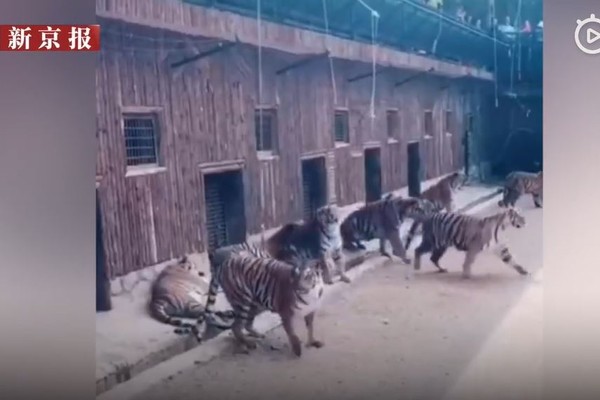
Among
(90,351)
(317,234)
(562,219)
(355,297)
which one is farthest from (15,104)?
(562,219)

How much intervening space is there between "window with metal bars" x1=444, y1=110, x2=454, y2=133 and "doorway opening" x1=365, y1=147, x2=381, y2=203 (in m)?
0.18

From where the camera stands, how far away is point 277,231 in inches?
84.8

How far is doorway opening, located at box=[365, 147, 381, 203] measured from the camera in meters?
2.17

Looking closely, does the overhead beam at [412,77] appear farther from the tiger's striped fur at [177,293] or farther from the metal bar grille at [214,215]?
the tiger's striped fur at [177,293]

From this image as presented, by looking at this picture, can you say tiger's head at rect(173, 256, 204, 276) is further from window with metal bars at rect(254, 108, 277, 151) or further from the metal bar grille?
window with metal bars at rect(254, 108, 277, 151)

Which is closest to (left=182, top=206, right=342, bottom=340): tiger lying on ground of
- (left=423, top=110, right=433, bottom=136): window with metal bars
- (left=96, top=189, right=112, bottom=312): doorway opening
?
(left=96, top=189, right=112, bottom=312): doorway opening

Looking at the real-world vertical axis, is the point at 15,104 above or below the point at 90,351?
above

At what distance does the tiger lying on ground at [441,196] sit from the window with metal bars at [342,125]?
0.83 ft

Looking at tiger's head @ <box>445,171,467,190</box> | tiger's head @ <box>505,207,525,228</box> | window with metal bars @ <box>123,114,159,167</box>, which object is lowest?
tiger's head @ <box>505,207,525,228</box>

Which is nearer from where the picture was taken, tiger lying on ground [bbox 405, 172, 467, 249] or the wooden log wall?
the wooden log wall

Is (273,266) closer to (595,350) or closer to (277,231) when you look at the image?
(277,231)

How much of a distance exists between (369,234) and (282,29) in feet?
1.84

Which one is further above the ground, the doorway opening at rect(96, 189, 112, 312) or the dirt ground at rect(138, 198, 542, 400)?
the doorway opening at rect(96, 189, 112, 312)

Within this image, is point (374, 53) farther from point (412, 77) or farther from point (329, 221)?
point (329, 221)
